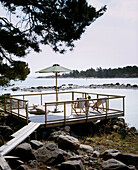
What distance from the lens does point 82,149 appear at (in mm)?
6867

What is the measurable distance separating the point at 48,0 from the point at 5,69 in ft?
9.03

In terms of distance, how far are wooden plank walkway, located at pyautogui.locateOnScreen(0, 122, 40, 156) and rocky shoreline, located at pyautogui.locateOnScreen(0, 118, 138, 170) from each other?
0.61 feet

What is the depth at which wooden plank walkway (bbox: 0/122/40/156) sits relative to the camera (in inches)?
203

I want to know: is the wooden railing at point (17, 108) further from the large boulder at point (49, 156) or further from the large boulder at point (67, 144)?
the large boulder at point (49, 156)

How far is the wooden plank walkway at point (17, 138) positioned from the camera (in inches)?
203

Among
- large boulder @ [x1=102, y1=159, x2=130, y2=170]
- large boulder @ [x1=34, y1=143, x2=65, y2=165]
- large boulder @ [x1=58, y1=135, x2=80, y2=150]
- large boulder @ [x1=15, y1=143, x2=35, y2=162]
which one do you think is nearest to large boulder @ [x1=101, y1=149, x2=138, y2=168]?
large boulder @ [x1=102, y1=159, x2=130, y2=170]

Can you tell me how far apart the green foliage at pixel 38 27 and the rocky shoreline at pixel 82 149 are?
2.74 m

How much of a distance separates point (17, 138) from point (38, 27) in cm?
368

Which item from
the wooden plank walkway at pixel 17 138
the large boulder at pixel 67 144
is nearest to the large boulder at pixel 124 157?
the large boulder at pixel 67 144

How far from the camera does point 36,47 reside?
7355mm

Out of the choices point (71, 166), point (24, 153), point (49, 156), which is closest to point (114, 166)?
point (71, 166)

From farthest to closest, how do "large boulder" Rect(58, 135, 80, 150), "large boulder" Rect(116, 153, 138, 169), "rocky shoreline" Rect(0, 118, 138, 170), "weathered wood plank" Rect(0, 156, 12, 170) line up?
"large boulder" Rect(58, 135, 80, 150), "large boulder" Rect(116, 153, 138, 169), "rocky shoreline" Rect(0, 118, 138, 170), "weathered wood plank" Rect(0, 156, 12, 170)

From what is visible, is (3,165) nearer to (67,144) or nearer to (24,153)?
(24,153)

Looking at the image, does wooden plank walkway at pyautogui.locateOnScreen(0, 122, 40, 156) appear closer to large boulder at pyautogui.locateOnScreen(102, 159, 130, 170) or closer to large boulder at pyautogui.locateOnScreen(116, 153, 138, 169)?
large boulder at pyautogui.locateOnScreen(102, 159, 130, 170)
